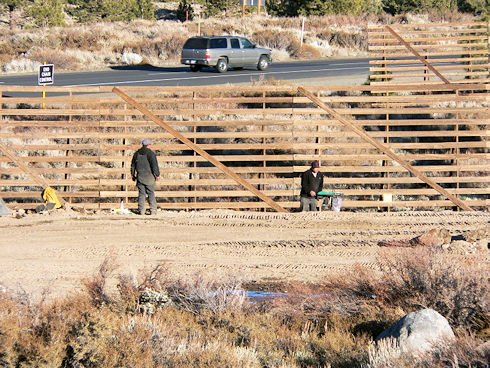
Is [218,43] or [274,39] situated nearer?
[218,43]

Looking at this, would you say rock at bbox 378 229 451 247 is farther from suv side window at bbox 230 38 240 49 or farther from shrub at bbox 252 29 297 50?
shrub at bbox 252 29 297 50

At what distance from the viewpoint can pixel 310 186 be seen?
15992 millimetres

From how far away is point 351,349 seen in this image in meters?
8.00

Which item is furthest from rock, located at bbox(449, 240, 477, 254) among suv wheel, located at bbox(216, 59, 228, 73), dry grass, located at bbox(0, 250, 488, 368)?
suv wheel, located at bbox(216, 59, 228, 73)

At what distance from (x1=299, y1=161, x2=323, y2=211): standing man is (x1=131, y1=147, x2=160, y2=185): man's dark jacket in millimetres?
3061

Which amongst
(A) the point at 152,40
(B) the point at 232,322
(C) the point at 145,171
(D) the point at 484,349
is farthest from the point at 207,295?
(A) the point at 152,40

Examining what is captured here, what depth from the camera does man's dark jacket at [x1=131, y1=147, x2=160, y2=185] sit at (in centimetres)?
1562

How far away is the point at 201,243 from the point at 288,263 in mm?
1949

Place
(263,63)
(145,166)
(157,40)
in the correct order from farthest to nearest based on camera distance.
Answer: (157,40)
(263,63)
(145,166)

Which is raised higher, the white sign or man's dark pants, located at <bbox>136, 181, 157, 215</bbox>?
the white sign

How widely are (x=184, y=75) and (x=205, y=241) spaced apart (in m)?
20.6

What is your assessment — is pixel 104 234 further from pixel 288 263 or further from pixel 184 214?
pixel 288 263

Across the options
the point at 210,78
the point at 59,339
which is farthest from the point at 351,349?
the point at 210,78

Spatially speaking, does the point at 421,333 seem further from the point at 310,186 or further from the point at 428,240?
the point at 310,186
